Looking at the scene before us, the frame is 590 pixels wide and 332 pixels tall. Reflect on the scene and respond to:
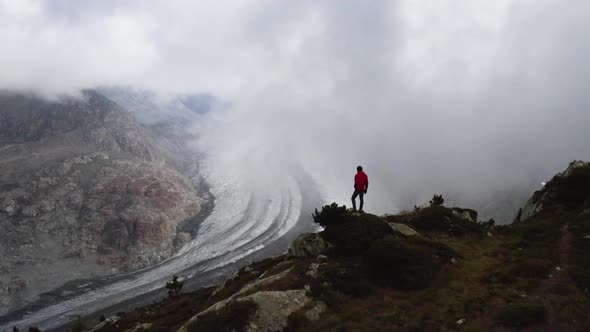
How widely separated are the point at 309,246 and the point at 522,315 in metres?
12.1

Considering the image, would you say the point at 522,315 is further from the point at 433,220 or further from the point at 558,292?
the point at 433,220

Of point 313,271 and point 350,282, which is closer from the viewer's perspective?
point 350,282

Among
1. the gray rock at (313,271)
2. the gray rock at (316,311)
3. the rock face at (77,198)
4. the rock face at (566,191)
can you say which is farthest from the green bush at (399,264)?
the rock face at (77,198)

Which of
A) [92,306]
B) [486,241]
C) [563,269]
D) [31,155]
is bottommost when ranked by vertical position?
[92,306]

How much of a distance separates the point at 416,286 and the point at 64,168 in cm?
15698

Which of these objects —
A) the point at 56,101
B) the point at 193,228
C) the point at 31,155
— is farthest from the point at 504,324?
the point at 56,101

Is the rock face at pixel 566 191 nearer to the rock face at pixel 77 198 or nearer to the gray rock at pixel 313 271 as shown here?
the gray rock at pixel 313 271

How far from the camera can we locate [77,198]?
136375mm

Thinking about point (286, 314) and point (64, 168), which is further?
point (64, 168)

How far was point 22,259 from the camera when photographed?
10988 centimetres

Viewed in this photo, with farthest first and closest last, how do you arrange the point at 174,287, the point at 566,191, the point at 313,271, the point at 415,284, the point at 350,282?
the point at 174,287, the point at 566,191, the point at 313,271, the point at 350,282, the point at 415,284

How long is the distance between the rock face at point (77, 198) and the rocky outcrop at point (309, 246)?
326 feet

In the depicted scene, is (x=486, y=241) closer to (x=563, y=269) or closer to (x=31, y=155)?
(x=563, y=269)

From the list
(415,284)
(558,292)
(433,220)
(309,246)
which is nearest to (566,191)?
(433,220)
